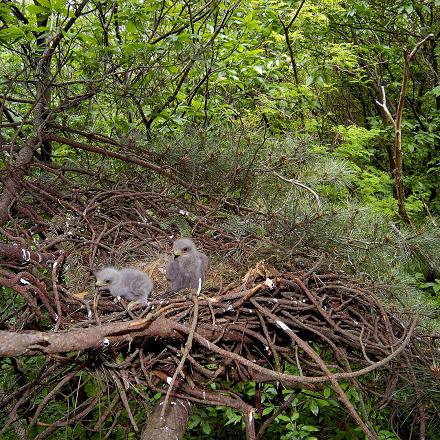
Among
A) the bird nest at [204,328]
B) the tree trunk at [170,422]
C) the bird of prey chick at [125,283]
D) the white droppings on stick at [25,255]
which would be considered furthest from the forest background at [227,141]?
the tree trunk at [170,422]

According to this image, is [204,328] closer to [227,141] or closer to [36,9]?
[227,141]

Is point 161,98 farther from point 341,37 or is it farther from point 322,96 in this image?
point 341,37

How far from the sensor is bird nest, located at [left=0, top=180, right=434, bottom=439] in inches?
52.4

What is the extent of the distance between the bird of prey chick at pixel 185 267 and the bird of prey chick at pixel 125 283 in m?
0.14

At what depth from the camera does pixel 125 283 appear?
6.11 ft

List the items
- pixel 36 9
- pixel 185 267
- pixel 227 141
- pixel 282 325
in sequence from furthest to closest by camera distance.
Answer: pixel 227 141, pixel 36 9, pixel 185 267, pixel 282 325

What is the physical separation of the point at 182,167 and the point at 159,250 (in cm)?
59

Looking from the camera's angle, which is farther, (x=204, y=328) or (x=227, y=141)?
(x=227, y=141)

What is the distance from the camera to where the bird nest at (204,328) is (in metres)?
1.33

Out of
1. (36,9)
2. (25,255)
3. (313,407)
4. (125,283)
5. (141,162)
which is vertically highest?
(36,9)

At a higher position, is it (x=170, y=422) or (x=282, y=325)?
(x=282, y=325)

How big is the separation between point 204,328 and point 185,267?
55 centimetres

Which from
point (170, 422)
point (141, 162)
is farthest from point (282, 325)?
point (141, 162)

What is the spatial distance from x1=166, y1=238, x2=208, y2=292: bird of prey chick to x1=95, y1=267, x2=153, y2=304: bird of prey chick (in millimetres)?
144
